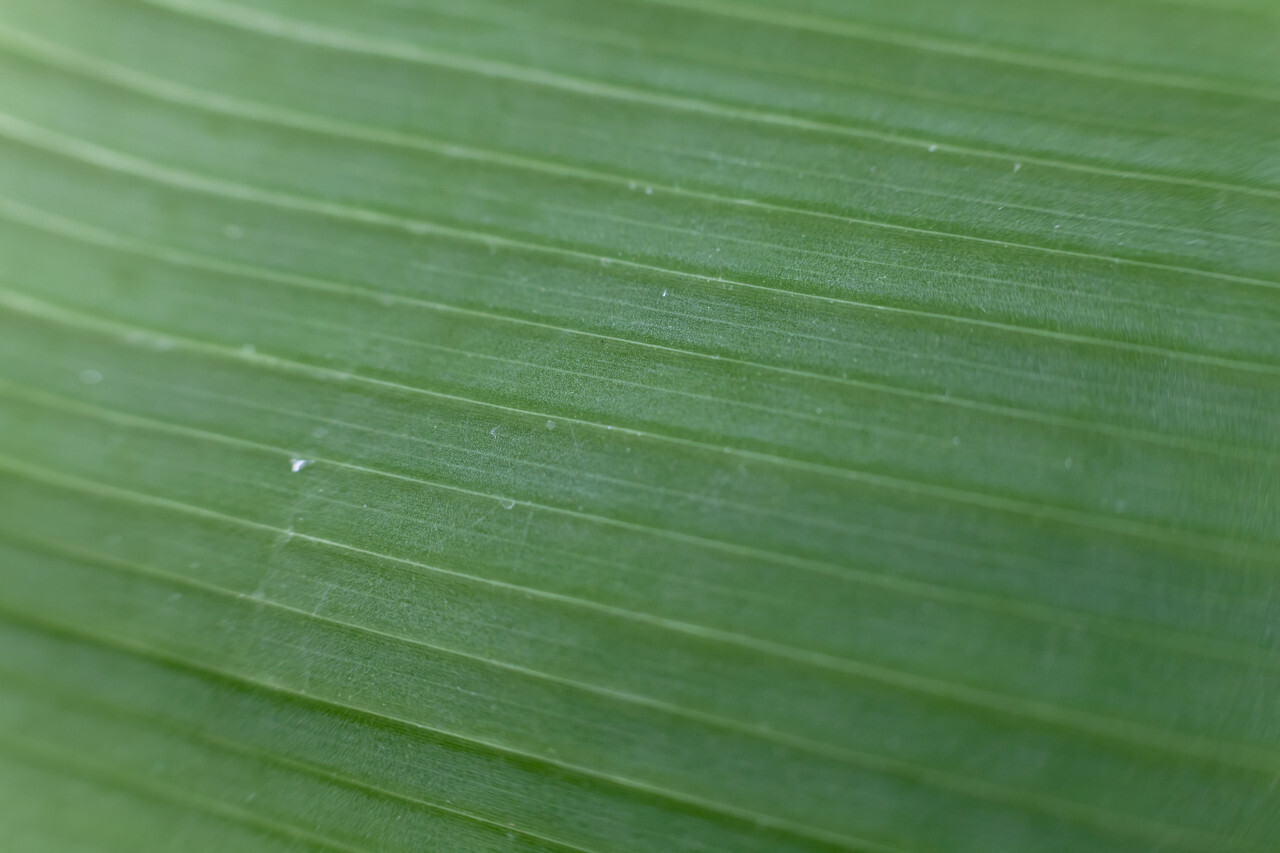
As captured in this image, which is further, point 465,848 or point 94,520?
point 94,520

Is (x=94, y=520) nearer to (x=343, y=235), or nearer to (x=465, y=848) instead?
(x=343, y=235)

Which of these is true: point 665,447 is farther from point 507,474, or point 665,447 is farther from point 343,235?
point 343,235

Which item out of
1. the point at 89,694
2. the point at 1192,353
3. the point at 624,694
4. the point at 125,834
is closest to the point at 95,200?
the point at 89,694

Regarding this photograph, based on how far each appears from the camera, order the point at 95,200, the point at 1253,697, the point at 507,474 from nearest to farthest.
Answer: the point at 1253,697 → the point at 507,474 → the point at 95,200

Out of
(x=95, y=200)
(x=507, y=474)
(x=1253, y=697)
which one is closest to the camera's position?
(x=1253, y=697)

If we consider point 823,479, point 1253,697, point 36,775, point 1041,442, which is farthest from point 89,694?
point 1253,697

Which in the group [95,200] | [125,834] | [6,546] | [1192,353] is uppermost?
[1192,353]

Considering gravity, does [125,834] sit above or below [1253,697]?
below
